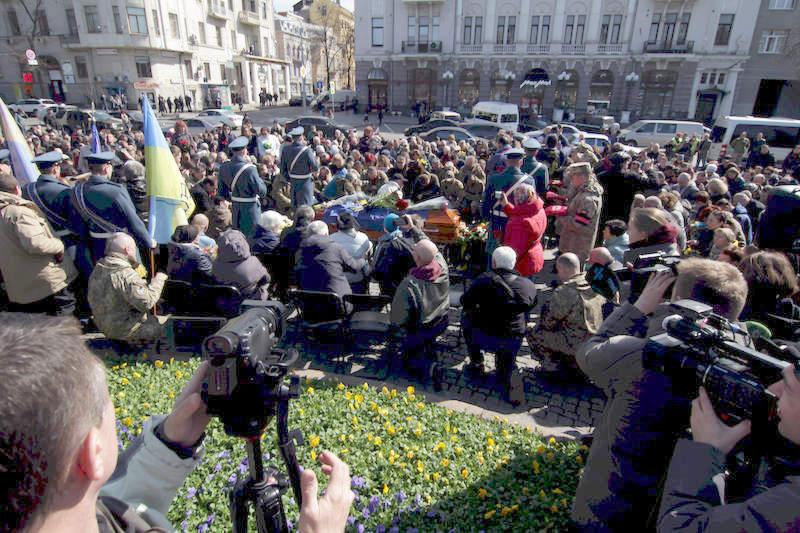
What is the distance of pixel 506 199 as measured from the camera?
672 cm

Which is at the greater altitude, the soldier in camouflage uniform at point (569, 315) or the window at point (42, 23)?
the window at point (42, 23)

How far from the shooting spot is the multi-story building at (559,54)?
3519 centimetres

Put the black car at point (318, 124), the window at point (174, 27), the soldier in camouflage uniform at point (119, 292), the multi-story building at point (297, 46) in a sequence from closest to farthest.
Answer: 1. the soldier in camouflage uniform at point (119, 292)
2. the black car at point (318, 124)
3. the window at point (174, 27)
4. the multi-story building at point (297, 46)

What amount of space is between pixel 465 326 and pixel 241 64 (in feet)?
174

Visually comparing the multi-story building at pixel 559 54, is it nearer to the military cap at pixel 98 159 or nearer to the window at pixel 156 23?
the window at pixel 156 23

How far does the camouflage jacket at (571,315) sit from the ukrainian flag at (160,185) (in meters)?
5.16

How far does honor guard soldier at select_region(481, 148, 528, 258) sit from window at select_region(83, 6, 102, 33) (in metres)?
42.1

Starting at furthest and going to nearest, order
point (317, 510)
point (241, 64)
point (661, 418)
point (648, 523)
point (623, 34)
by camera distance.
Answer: point (241, 64) → point (623, 34) → point (648, 523) → point (661, 418) → point (317, 510)

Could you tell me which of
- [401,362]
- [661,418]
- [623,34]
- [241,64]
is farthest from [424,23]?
[661,418]

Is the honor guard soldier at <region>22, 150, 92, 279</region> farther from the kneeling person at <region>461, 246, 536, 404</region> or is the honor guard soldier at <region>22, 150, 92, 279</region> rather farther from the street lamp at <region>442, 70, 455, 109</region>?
the street lamp at <region>442, 70, 455, 109</region>

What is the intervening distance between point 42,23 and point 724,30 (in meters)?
53.9

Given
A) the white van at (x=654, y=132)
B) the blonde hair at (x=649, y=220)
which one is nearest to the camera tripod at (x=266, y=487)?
the blonde hair at (x=649, y=220)

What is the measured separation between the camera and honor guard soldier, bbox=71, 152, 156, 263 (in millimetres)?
5586

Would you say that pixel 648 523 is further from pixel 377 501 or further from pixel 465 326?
pixel 465 326
